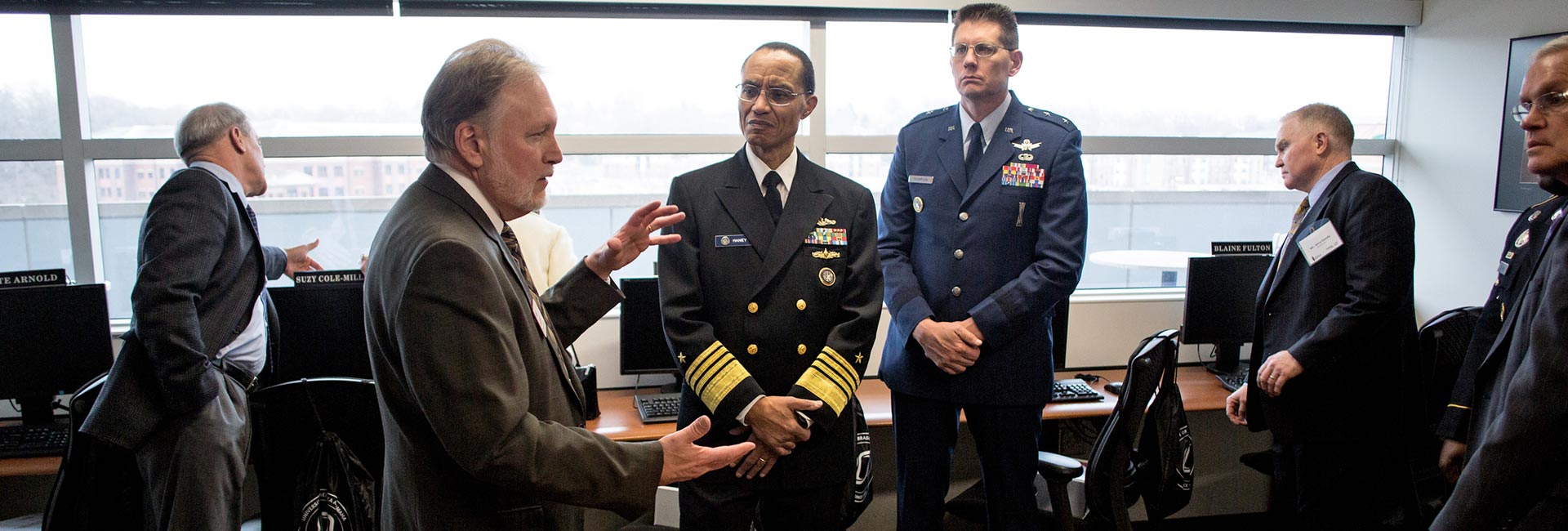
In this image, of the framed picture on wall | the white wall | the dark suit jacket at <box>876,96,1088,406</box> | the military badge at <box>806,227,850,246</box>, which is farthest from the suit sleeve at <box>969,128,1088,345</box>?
the white wall

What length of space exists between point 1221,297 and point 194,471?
139 inches

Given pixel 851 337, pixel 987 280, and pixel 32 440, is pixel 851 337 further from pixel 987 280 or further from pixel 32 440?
pixel 32 440

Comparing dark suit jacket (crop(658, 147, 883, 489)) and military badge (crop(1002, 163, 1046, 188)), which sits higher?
military badge (crop(1002, 163, 1046, 188))

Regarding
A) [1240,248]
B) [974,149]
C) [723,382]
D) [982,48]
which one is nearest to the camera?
[723,382]

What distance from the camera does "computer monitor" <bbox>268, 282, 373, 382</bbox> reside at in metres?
2.99

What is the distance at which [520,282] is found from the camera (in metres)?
1.36

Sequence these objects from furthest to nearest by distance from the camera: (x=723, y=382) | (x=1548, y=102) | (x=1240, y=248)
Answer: (x=1240, y=248) < (x=723, y=382) < (x=1548, y=102)

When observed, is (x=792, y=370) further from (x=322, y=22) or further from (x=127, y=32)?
(x=127, y=32)

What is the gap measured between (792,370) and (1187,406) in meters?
1.78

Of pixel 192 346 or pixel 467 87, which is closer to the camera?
pixel 467 87

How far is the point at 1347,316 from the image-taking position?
2.54 m

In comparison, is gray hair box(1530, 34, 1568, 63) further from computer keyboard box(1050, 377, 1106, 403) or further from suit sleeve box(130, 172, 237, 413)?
suit sleeve box(130, 172, 237, 413)

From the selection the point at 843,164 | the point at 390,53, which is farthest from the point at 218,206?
the point at 843,164

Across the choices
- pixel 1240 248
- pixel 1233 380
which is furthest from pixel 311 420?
pixel 1240 248
